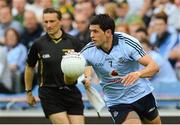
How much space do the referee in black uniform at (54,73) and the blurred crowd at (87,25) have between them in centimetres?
286

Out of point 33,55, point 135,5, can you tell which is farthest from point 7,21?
point 33,55

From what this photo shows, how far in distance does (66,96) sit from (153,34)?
3669mm

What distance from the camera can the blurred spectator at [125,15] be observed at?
11.5 m

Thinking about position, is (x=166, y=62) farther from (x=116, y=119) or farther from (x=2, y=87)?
(x=116, y=119)

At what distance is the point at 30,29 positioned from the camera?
12.1 meters

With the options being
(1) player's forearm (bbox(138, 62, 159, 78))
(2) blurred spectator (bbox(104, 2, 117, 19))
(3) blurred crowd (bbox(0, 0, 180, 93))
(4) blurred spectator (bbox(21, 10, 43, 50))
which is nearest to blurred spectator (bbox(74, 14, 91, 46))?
(3) blurred crowd (bbox(0, 0, 180, 93))

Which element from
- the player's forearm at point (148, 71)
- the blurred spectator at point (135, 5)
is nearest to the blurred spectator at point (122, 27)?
the blurred spectator at point (135, 5)

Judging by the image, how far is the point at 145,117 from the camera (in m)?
7.21

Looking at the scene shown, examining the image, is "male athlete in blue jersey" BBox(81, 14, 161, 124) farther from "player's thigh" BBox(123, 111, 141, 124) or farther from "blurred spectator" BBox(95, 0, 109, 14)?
"blurred spectator" BBox(95, 0, 109, 14)

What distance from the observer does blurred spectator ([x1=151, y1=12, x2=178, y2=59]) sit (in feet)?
36.7

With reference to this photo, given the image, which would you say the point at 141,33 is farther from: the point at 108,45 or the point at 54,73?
the point at 108,45

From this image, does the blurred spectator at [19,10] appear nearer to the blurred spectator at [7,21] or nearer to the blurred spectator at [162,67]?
the blurred spectator at [7,21]

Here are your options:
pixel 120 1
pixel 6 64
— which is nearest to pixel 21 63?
pixel 6 64

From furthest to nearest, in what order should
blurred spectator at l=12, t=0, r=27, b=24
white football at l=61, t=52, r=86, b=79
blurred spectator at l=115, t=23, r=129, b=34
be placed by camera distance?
blurred spectator at l=12, t=0, r=27, b=24, blurred spectator at l=115, t=23, r=129, b=34, white football at l=61, t=52, r=86, b=79
